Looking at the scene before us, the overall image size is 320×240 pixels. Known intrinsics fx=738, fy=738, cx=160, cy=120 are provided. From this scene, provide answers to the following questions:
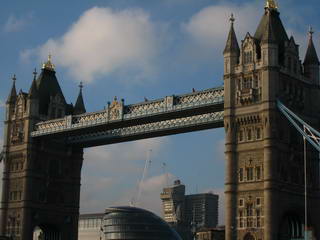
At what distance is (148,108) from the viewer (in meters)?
108

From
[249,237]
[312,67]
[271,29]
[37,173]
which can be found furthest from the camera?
[37,173]

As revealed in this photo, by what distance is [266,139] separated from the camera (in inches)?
3644

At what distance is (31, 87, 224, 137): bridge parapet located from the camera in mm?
101312

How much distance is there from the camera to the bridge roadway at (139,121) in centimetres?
10256

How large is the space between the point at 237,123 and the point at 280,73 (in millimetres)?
8523

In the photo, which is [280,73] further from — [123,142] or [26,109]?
[26,109]

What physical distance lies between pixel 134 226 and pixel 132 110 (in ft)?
90.0

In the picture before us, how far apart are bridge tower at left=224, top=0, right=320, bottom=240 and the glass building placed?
37809 mm

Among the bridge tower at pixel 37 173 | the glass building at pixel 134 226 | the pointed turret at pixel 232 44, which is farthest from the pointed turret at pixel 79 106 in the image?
the pointed turret at pixel 232 44

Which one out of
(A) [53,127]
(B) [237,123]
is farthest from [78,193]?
(B) [237,123]

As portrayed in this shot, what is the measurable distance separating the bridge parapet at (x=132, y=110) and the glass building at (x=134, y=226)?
67.1ft

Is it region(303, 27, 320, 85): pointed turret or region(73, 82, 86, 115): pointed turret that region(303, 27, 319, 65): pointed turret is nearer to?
region(303, 27, 320, 85): pointed turret

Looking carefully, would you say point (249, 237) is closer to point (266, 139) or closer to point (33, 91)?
point (266, 139)

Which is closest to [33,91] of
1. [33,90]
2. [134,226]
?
[33,90]
